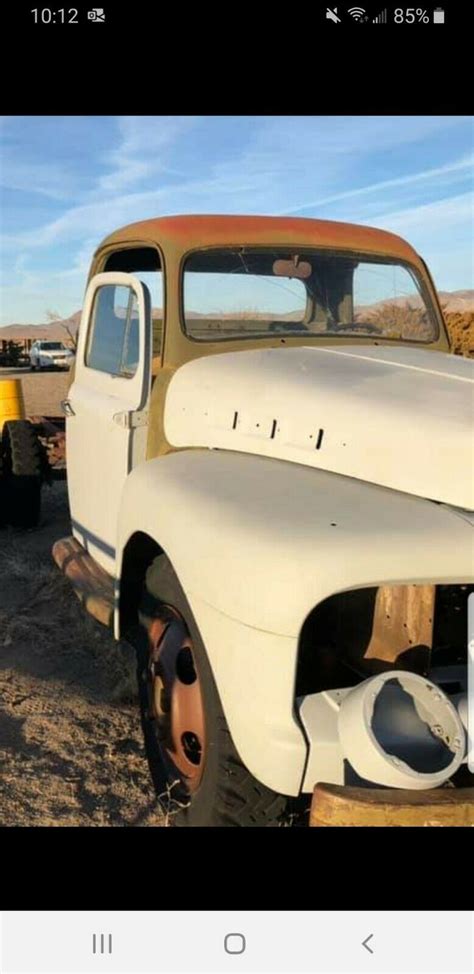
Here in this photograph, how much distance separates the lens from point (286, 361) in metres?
2.91

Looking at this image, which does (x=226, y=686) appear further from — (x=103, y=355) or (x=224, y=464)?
(x=103, y=355)

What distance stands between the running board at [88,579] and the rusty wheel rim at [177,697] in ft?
2.48

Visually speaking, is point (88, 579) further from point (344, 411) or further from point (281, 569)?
point (281, 569)

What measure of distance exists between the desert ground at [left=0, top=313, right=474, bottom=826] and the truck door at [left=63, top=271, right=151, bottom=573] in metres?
0.50

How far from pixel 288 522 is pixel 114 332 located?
225 cm

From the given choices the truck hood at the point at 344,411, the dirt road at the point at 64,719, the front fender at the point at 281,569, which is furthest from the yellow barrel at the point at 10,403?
the front fender at the point at 281,569

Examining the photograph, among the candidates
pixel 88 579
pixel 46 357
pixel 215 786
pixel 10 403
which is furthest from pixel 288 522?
pixel 46 357

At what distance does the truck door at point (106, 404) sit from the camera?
3.43 metres

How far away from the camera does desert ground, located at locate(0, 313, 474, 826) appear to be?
2717 millimetres

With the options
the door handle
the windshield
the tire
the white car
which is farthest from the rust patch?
the white car

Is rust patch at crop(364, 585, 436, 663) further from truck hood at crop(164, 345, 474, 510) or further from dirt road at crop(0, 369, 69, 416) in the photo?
dirt road at crop(0, 369, 69, 416)

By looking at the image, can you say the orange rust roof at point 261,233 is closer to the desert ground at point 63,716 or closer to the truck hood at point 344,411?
the truck hood at point 344,411
